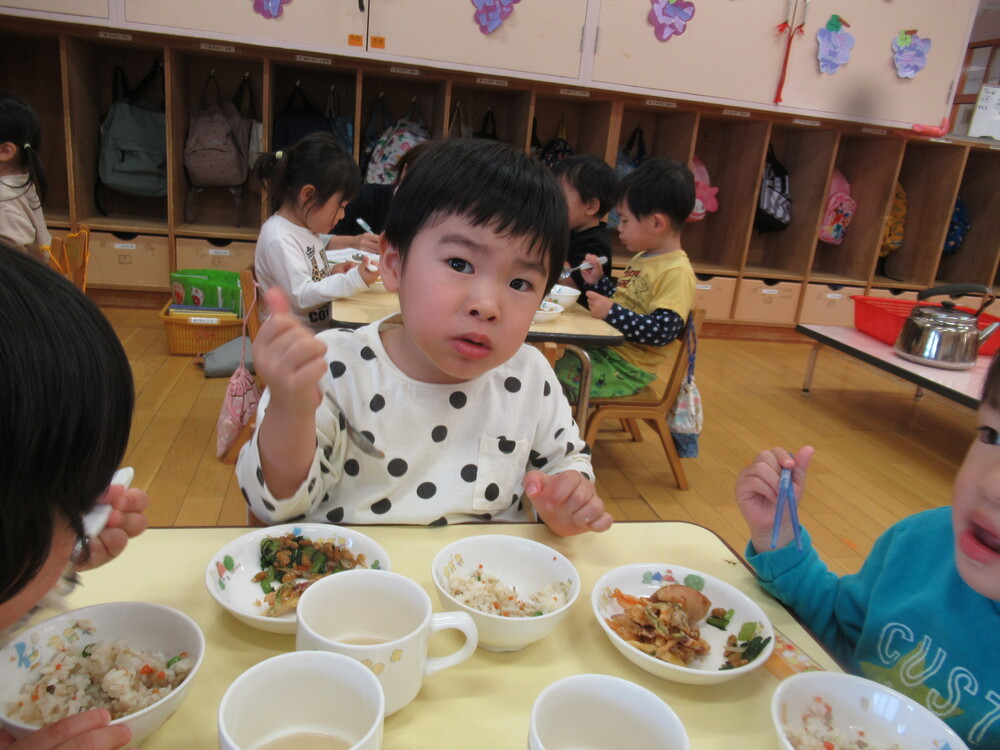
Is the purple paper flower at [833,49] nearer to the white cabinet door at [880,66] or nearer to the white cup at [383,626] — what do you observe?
the white cabinet door at [880,66]

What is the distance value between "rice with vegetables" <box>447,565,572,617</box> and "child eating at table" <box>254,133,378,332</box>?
1.68 metres

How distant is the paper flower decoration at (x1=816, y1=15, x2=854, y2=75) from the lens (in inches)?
171

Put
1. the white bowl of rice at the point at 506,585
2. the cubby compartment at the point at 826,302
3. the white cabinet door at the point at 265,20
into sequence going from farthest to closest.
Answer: the cubby compartment at the point at 826,302 → the white cabinet door at the point at 265,20 → the white bowl of rice at the point at 506,585

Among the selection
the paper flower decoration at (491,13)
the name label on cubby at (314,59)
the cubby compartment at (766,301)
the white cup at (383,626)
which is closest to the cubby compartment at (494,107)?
the paper flower decoration at (491,13)

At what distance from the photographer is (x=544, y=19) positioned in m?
3.95

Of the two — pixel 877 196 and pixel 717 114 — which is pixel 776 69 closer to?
pixel 717 114

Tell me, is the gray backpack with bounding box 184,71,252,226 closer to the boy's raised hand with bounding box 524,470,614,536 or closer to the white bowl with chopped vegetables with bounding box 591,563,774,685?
the boy's raised hand with bounding box 524,470,614,536

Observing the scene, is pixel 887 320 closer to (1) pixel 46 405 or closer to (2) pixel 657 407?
(2) pixel 657 407

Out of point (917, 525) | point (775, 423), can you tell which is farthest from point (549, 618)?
point (775, 423)

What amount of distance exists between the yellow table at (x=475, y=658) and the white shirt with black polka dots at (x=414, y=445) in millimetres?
154

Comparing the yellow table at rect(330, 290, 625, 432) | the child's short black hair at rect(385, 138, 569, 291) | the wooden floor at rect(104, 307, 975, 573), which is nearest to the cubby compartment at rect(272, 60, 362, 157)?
the wooden floor at rect(104, 307, 975, 573)

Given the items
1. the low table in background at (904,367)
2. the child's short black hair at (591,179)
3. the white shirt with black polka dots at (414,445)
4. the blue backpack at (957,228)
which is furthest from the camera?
the blue backpack at (957,228)

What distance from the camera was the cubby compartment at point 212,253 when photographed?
161 inches

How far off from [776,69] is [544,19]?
158 centimetres
